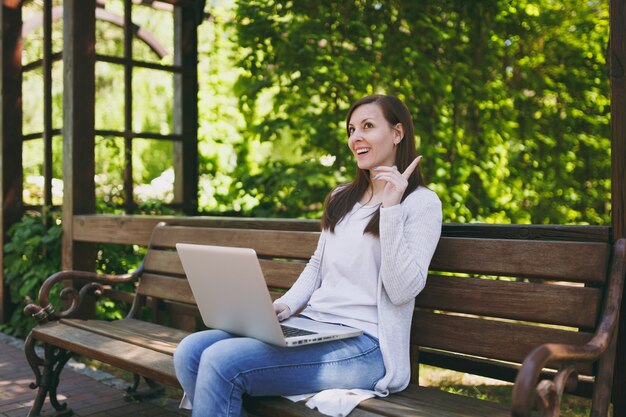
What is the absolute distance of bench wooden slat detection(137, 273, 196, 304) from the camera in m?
3.89

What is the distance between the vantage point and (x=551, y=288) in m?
2.38

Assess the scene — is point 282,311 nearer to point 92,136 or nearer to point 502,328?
point 502,328

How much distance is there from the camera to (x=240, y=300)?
2.40m

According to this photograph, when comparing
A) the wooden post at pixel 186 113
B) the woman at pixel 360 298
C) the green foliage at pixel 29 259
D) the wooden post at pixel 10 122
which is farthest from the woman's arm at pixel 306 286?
the wooden post at pixel 10 122

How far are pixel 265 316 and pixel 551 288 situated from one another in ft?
3.10

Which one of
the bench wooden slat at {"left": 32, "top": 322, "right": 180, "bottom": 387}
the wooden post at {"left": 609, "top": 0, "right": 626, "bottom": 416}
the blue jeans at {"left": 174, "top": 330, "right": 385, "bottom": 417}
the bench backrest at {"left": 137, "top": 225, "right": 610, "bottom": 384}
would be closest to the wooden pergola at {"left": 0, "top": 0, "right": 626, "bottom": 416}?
the wooden post at {"left": 609, "top": 0, "right": 626, "bottom": 416}

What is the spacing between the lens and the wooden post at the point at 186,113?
19.3 ft

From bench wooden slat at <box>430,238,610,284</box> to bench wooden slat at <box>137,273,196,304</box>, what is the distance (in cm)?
162

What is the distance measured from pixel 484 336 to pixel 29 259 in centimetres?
406

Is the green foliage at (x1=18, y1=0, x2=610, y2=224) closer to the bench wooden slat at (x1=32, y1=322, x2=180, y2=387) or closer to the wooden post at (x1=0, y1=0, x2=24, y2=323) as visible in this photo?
the wooden post at (x1=0, y1=0, x2=24, y2=323)

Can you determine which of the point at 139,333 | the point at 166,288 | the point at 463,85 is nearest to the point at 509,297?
the point at 139,333

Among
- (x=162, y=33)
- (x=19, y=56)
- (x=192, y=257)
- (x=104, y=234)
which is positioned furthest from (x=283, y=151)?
(x=192, y=257)

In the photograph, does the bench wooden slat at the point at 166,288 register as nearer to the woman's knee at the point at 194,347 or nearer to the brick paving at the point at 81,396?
the brick paving at the point at 81,396

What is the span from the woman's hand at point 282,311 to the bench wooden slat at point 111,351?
18.4 inches
